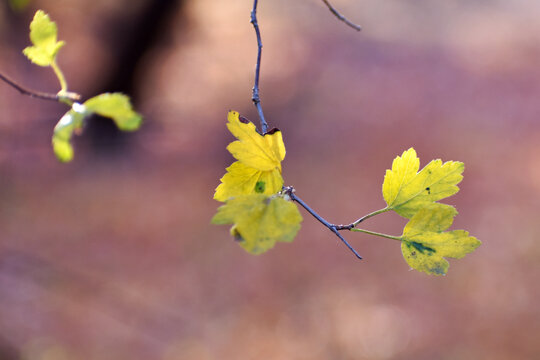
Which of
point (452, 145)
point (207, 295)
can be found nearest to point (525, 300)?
point (452, 145)

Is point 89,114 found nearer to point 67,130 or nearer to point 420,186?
point 67,130

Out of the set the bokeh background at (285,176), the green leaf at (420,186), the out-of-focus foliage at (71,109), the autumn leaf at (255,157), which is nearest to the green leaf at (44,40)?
the out-of-focus foliage at (71,109)

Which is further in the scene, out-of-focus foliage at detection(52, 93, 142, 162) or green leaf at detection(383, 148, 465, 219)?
green leaf at detection(383, 148, 465, 219)

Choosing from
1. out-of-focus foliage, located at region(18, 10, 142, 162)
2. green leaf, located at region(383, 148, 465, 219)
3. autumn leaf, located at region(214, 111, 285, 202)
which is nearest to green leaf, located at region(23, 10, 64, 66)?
out-of-focus foliage, located at region(18, 10, 142, 162)

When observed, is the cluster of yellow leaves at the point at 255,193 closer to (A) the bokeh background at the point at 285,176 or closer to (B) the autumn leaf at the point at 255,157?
(B) the autumn leaf at the point at 255,157

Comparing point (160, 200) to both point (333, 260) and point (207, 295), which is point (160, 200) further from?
point (333, 260)

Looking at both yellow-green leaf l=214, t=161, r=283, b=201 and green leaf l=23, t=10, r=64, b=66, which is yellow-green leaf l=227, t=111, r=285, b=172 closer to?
yellow-green leaf l=214, t=161, r=283, b=201
